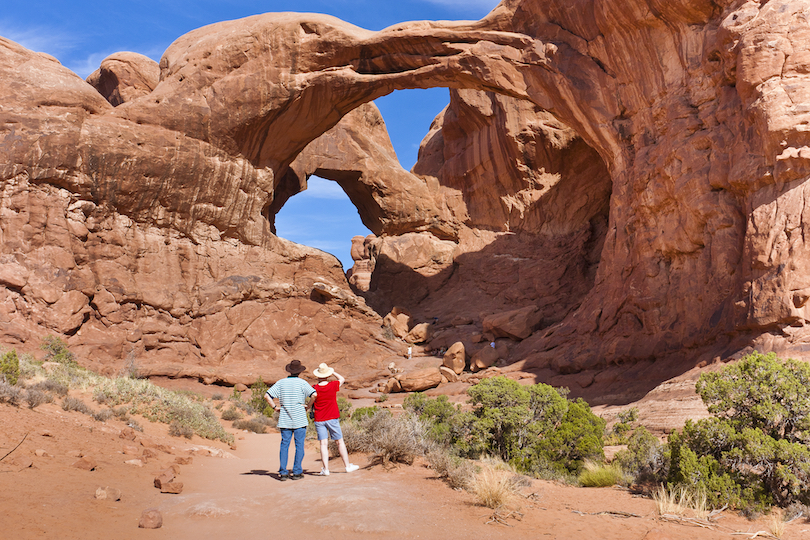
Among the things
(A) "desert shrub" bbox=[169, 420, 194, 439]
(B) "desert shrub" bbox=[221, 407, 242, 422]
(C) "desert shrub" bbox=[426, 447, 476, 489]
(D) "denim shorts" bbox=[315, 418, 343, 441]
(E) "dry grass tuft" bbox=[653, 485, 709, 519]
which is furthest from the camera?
(B) "desert shrub" bbox=[221, 407, 242, 422]

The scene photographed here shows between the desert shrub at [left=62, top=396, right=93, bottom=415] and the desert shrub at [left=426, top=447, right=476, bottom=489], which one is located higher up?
the desert shrub at [left=62, top=396, right=93, bottom=415]

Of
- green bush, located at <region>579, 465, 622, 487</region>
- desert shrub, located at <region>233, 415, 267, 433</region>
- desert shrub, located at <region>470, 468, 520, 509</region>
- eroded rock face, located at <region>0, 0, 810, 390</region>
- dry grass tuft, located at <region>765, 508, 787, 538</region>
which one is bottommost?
desert shrub, located at <region>233, 415, 267, 433</region>

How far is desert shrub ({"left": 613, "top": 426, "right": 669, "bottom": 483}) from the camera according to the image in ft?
24.1

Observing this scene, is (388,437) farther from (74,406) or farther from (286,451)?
(74,406)

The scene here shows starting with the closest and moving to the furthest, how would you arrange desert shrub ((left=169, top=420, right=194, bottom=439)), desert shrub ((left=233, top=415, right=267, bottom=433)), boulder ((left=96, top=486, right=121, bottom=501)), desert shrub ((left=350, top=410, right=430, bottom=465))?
boulder ((left=96, top=486, right=121, bottom=501)) < desert shrub ((left=350, top=410, right=430, bottom=465)) < desert shrub ((left=169, top=420, right=194, bottom=439)) < desert shrub ((left=233, top=415, right=267, bottom=433))

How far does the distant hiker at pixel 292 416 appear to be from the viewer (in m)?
7.24

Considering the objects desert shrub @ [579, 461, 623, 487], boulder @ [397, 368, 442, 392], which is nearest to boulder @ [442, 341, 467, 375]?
boulder @ [397, 368, 442, 392]

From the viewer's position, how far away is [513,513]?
18.5 feet

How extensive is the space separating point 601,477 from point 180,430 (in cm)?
698

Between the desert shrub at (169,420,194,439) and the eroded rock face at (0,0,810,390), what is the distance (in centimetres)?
875

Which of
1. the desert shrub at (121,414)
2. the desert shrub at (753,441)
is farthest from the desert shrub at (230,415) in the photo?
the desert shrub at (753,441)

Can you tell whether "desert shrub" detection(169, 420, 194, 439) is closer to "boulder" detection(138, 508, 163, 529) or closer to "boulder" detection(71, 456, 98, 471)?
"boulder" detection(71, 456, 98, 471)

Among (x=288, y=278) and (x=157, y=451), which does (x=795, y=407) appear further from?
(x=288, y=278)

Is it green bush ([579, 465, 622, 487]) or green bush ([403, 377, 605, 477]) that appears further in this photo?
green bush ([403, 377, 605, 477])
